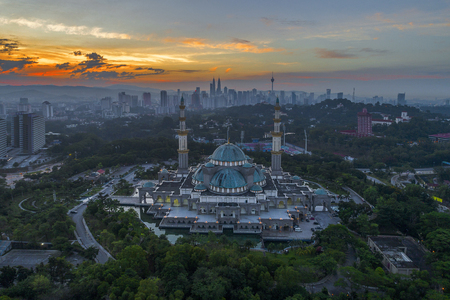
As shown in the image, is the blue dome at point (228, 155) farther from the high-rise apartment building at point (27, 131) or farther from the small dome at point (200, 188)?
the high-rise apartment building at point (27, 131)

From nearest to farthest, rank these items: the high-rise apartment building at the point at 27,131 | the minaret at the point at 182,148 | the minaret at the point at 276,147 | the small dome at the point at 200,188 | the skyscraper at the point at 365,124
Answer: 1. the small dome at the point at 200,188
2. the minaret at the point at 276,147
3. the minaret at the point at 182,148
4. the high-rise apartment building at the point at 27,131
5. the skyscraper at the point at 365,124

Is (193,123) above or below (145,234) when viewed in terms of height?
above

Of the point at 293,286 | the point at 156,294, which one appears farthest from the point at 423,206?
the point at 156,294

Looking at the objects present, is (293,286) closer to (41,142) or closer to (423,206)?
(423,206)

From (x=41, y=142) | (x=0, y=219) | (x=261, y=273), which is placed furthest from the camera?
(x=41, y=142)

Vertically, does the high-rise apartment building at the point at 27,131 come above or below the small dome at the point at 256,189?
above

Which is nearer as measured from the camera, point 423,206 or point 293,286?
point 293,286

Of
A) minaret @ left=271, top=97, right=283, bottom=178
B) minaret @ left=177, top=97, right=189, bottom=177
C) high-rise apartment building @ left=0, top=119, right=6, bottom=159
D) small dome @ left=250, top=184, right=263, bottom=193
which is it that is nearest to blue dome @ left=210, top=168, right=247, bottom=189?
small dome @ left=250, top=184, right=263, bottom=193

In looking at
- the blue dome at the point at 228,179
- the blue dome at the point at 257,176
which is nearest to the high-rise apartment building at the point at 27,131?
the blue dome at the point at 228,179
